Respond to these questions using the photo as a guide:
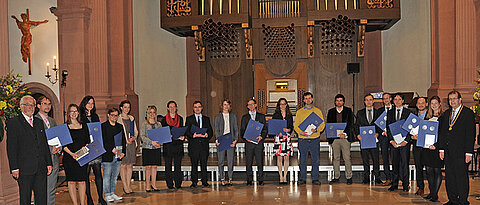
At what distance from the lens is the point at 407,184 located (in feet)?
23.8

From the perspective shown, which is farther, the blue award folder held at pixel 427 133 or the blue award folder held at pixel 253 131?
the blue award folder held at pixel 253 131

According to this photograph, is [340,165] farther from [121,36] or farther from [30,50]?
[30,50]

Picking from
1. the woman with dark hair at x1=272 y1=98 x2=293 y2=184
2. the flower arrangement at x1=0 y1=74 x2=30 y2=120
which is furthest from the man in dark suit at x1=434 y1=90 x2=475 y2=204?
the flower arrangement at x1=0 y1=74 x2=30 y2=120

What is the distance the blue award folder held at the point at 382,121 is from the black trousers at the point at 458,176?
144 centimetres

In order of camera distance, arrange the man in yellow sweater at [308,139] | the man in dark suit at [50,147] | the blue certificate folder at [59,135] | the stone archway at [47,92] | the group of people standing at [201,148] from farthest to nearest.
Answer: the stone archway at [47,92] < the man in yellow sweater at [308,139] < the man in dark suit at [50,147] < the blue certificate folder at [59,135] < the group of people standing at [201,148]

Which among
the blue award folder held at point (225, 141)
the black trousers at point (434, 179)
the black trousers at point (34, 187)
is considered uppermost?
the blue award folder held at point (225, 141)

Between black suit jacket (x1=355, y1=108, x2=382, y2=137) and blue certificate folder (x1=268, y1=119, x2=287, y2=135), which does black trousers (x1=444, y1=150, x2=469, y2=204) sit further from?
blue certificate folder (x1=268, y1=119, x2=287, y2=135)

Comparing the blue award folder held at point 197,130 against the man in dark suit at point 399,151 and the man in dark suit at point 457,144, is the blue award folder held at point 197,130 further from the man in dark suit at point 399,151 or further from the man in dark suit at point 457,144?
the man in dark suit at point 457,144

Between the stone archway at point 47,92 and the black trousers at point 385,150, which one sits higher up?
the stone archway at point 47,92

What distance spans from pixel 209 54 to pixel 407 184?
6.35 m

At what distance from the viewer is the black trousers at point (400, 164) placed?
7.23 m

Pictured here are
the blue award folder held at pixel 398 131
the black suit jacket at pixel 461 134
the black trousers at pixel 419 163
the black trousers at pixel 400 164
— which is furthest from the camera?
the black trousers at pixel 400 164

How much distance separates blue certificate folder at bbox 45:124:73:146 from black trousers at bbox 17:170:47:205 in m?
0.42

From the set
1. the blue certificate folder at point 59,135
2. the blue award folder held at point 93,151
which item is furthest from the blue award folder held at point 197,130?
the blue certificate folder at point 59,135
